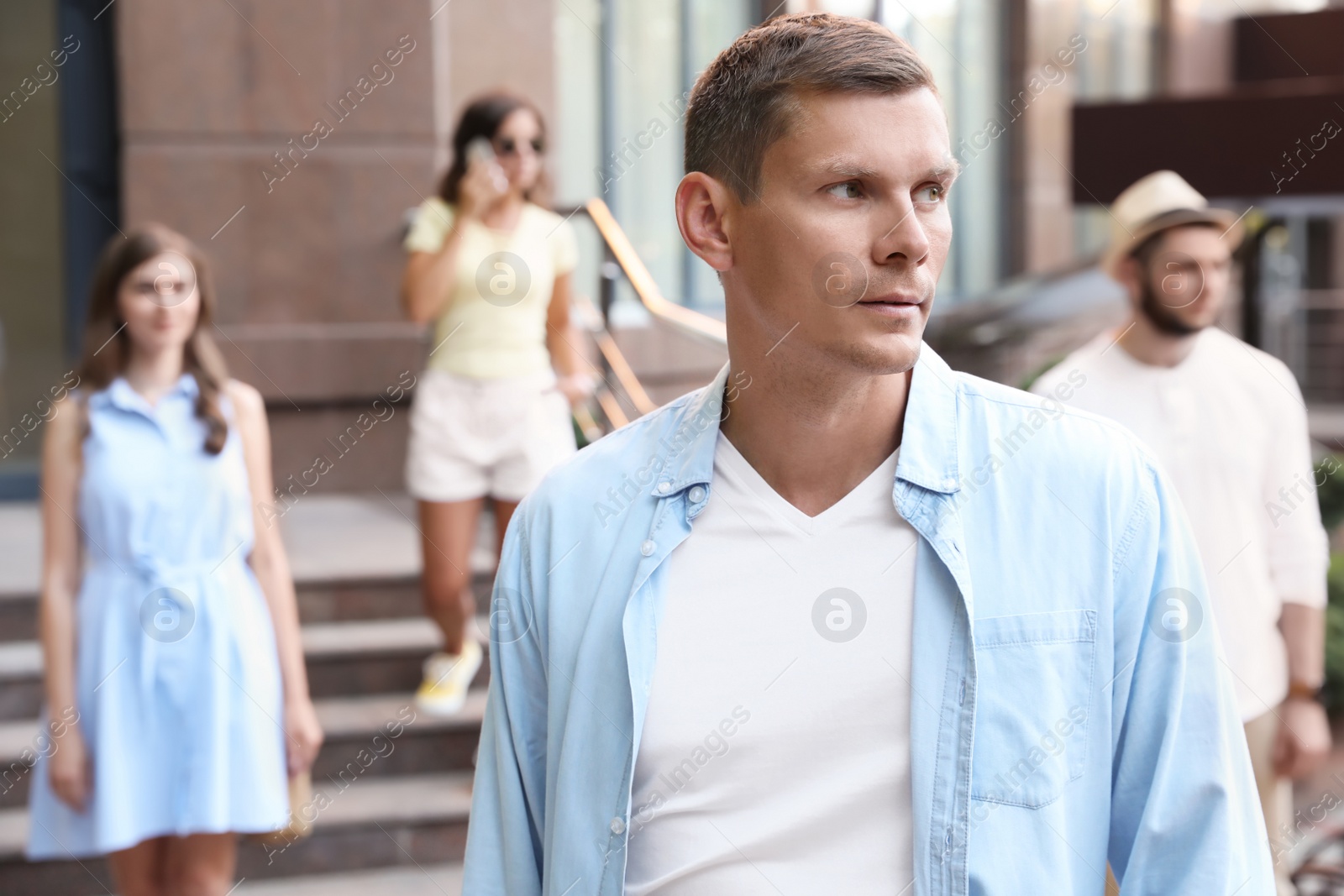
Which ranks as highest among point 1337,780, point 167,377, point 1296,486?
point 167,377

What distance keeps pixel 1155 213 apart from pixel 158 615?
2968 millimetres

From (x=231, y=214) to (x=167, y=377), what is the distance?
4.00m

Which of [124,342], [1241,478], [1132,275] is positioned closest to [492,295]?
[124,342]

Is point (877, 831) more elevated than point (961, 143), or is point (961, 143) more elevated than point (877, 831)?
point (961, 143)

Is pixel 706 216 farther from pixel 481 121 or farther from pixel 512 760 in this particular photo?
pixel 481 121

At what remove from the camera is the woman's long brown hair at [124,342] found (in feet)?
12.6

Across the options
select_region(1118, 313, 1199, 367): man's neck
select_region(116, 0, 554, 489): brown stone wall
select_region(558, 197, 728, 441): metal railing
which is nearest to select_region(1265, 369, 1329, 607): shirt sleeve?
select_region(1118, 313, 1199, 367): man's neck

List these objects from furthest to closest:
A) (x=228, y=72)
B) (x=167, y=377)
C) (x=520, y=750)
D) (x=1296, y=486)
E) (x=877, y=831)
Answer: (x=228, y=72) < (x=167, y=377) < (x=1296, y=486) < (x=520, y=750) < (x=877, y=831)

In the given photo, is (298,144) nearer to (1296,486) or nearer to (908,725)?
(1296,486)

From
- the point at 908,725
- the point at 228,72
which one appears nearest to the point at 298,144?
the point at 228,72

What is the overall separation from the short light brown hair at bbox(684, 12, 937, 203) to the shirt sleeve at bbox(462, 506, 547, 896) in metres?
0.57

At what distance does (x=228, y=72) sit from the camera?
7570 millimetres

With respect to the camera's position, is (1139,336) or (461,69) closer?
(1139,336)

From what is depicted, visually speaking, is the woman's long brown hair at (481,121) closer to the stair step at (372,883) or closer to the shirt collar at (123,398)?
the shirt collar at (123,398)
